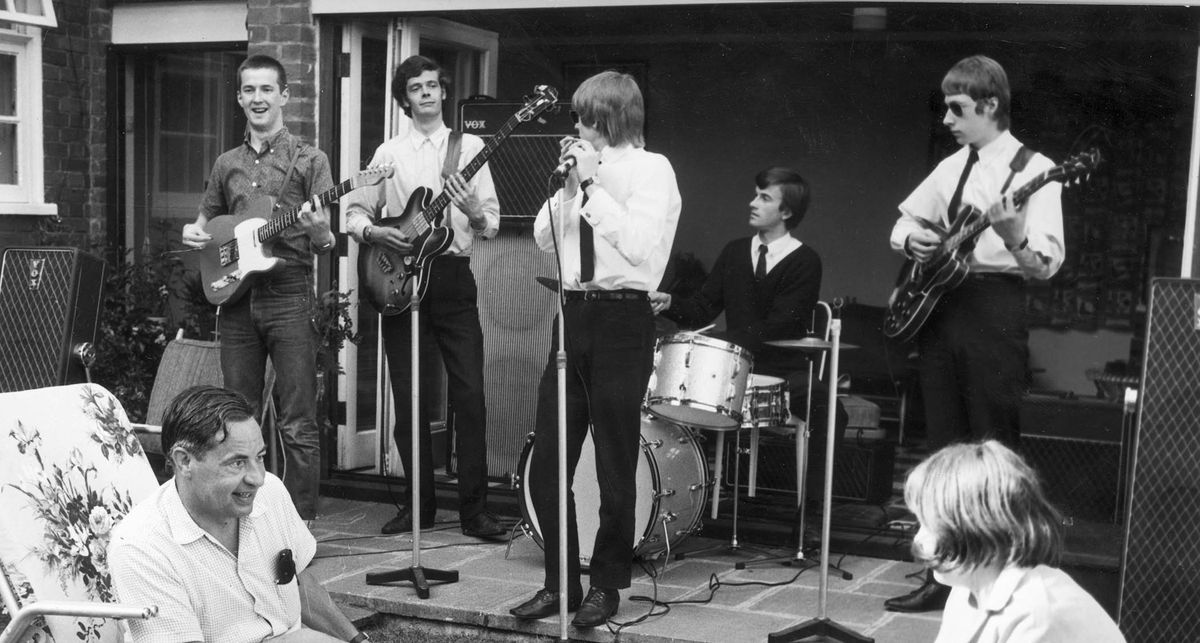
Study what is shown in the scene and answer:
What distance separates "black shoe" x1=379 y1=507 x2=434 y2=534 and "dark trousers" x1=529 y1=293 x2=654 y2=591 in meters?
1.51

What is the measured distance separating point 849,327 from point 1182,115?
3.76 m

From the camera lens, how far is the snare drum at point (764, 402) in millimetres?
5734

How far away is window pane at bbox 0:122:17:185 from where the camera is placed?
291 inches

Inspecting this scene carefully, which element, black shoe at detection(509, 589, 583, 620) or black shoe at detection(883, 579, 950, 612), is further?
black shoe at detection(883, 579, 950, 612)

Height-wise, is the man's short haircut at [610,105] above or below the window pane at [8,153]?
above

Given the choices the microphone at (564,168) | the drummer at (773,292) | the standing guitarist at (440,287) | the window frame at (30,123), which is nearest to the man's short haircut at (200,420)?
the microphone at (564,168)

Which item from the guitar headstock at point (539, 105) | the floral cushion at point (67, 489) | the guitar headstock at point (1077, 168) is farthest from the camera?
the guitar headstock at point (539, 105)

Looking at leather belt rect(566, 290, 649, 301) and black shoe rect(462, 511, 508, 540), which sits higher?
leather belt rect(566, 290, 649, 301)

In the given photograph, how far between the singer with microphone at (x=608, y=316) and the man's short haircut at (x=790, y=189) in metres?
1.68

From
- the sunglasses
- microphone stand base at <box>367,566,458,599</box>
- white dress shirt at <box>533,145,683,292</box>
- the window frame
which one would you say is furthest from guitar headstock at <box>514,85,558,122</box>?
the window frame

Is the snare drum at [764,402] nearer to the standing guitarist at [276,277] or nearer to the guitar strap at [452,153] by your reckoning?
the guitar strap at [452,153]

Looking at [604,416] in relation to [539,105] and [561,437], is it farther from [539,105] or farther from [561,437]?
[539,105]

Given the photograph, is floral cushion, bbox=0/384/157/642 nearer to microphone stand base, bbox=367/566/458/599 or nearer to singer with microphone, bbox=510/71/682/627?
singer with microphone, bbox=510/71/682/627

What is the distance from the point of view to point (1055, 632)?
2381 millimetres
